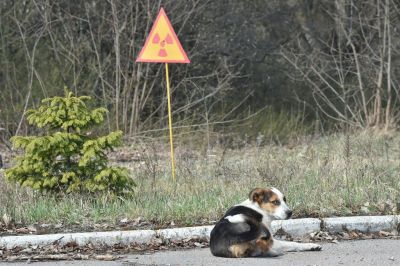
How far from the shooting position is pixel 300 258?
7824mm

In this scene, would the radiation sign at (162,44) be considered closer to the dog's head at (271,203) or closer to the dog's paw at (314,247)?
the dog's head at (271,203)

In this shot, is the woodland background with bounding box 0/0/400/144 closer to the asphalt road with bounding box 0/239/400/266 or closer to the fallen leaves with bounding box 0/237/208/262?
the fallen leaves with bounding box 0/237/208/262

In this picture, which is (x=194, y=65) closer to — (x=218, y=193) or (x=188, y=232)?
(x=218, y=193)

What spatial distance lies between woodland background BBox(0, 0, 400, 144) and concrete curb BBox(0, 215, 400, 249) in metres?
8.84

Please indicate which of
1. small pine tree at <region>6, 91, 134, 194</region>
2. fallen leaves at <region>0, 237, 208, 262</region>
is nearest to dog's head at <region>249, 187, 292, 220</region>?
fallen leaves at <region>0, 237, 208, 262</region>

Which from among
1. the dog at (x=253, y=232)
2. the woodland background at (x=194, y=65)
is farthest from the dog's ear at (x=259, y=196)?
the woodland background at (x=194, y=65)

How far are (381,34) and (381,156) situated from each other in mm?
5834

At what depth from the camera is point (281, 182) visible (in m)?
10.8

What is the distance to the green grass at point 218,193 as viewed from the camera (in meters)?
9.36

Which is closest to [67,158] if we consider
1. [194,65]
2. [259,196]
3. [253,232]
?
[259,196]

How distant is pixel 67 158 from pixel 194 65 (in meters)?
10.1

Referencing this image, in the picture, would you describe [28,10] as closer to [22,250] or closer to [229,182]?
[229,182]

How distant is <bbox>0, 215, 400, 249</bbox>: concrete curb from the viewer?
8453 mm

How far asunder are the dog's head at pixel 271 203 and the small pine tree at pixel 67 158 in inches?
89.1
